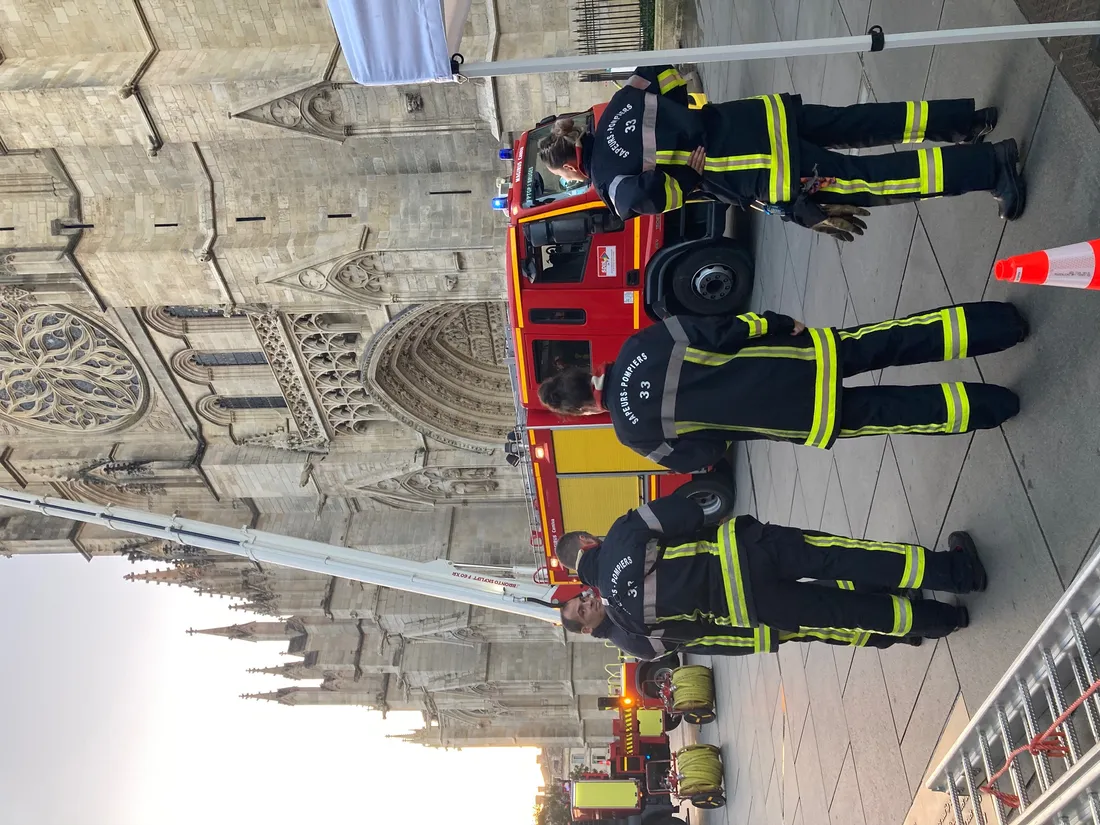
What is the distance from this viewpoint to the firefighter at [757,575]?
404cm

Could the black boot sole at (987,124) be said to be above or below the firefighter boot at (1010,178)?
above

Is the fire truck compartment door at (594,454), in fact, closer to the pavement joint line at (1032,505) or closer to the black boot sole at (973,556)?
the black boot sole at (973,556)

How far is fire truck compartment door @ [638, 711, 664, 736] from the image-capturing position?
13.7 metres

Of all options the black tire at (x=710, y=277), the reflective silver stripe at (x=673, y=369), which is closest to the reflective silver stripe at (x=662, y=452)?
the reflective silver stripe at (x=673, y=369)

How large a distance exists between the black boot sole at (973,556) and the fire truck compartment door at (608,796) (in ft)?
33.0

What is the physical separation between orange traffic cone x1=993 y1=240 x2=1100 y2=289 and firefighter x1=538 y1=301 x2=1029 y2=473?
76 cm

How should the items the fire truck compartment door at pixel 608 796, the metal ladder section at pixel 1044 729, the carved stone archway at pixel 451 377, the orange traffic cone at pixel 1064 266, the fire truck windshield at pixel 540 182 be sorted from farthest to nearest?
the fire truck compartment door at pixel 608 796 → the carved stone archway at pixel 451 377 → the fire truck windshield at pixel 540 182 → the orange traffic cone at pixel 1064 266 → the metal ladder section at pixel 1044 729

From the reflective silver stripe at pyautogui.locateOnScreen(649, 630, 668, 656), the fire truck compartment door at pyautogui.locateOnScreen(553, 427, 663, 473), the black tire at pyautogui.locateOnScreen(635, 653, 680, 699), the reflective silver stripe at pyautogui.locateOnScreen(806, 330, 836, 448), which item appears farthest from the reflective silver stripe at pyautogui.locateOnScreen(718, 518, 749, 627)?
the black tire at pyautogui.locateOnScreen(635, 653, 680, 699)

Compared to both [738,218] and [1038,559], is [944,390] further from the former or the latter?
[738,218]

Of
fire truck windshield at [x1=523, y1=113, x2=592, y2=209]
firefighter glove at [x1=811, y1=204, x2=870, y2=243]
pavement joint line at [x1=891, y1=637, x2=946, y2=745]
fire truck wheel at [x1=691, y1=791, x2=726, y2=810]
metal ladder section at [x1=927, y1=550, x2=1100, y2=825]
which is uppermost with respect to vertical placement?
fire truck windshield at [x1=523, y1=113, x2=592, y2=209]

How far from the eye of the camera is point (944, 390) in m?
3.55

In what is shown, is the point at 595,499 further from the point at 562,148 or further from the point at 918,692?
the point at 562,148

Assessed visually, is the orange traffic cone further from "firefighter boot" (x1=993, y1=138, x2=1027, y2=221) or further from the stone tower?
the stone tower

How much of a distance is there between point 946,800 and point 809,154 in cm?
Answer: 323
